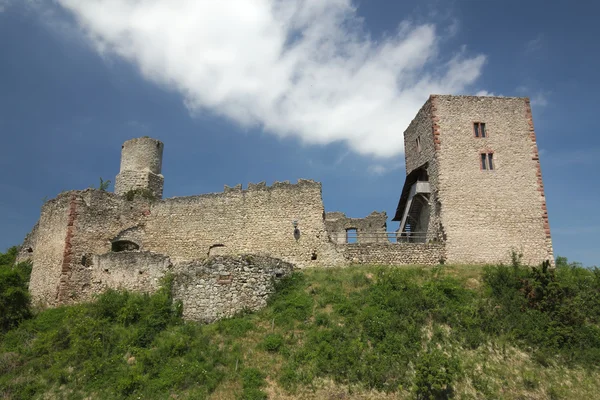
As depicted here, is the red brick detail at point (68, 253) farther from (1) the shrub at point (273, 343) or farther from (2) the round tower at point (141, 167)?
(1) the shrub at point (273, 343)

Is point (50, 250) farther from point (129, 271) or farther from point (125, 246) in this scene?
point (129, 271)

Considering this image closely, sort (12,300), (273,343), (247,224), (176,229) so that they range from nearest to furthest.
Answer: (273,343) → (12,300) → (247,224) → (176,229)

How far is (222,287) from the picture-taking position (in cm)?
1791

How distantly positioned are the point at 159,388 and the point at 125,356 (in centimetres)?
256

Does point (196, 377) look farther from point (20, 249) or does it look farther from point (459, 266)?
point (20, 249)

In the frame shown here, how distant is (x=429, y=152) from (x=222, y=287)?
12.9 metres

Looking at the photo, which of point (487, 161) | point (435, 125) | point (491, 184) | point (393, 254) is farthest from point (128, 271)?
point (487, 161)

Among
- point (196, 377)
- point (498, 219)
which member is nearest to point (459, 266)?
point (498, 219)

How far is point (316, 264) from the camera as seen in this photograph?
73.0 feet

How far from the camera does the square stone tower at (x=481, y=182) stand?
2264cm

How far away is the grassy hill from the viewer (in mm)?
14141

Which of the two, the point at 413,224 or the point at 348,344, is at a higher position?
the point at 413,224

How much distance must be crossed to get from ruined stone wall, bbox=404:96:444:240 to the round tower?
47.3 ft

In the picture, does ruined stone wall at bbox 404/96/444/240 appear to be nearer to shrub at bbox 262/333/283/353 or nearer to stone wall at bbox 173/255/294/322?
stone wall at bbox 173/255/294/322
